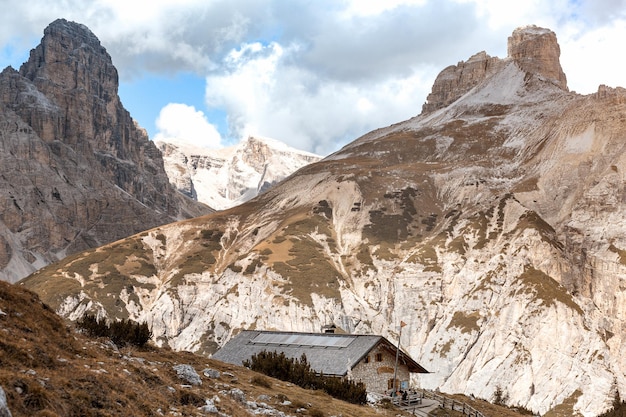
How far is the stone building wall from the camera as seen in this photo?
5678 cm

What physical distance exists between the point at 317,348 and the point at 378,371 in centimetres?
528

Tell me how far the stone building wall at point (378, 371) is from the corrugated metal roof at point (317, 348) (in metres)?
0.73

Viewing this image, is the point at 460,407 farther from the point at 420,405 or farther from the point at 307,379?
the point at 307,379

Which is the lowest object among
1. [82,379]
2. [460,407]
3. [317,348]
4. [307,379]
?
[460,407]

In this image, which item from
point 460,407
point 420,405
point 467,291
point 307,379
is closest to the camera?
point 307,379

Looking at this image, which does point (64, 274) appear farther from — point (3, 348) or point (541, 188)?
point (3, 348)

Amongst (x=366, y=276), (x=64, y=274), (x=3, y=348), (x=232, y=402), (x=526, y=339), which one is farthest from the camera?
(x=64, y=274)

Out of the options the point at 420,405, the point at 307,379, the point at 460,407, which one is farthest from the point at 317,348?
the point at 307,379

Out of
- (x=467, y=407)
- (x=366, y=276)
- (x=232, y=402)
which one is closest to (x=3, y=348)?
(x=232, y=402)

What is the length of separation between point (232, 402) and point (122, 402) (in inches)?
271

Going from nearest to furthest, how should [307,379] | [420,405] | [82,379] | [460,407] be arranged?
[82,379], [307,379], [420,405], [460,407]

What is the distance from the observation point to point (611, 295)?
157 metres

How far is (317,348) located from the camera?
5972 centimetres

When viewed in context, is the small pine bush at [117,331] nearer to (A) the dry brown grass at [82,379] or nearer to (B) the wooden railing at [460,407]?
(A) the dry brown grass at [82,379]
